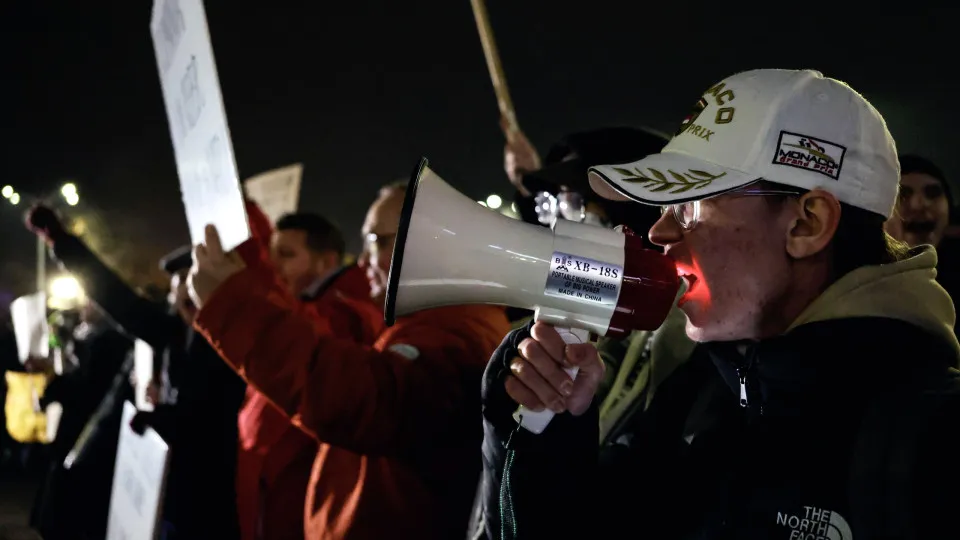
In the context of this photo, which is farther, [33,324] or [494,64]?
[33,324]

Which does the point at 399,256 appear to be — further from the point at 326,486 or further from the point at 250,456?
the point at 250,456

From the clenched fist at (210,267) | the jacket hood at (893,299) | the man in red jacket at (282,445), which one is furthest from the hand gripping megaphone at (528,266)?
the man in red jacket at (282,445)

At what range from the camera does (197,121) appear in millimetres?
2533

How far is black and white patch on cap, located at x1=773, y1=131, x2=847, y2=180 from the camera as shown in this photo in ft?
5.04

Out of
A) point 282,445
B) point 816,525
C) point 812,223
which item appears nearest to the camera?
point 816,525

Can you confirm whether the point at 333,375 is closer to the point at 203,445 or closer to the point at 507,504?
the point at 507,504

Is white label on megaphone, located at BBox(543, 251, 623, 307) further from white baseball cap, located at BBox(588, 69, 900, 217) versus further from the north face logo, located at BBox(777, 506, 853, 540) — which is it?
the north face logo, located at BBox(777, 506, 853, 540)

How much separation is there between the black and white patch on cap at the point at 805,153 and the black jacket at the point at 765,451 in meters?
0.34

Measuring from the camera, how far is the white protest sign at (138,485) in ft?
10.6

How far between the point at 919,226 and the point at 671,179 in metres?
2.21

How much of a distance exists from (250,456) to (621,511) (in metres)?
1.90

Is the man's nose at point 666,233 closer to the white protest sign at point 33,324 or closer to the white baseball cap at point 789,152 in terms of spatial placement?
the white baseball cap at point 789,152

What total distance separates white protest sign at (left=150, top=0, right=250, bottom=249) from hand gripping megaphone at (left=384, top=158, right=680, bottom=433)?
3.04ft

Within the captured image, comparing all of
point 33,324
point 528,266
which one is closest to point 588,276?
point 528,266
